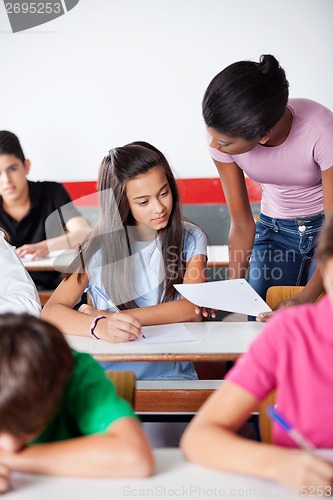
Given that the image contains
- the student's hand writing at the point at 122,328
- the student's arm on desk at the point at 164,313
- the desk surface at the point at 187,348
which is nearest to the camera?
the desk surface at the point at 187,348

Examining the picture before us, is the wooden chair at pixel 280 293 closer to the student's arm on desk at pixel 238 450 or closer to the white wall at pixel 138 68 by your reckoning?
the student's arm on desk at pixel 238 450

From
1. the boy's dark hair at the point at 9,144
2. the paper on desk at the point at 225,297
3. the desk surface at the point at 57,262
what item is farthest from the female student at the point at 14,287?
the boy's dark hair at the point at 9,144

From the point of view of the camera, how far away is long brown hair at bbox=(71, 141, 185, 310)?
7.48 feet

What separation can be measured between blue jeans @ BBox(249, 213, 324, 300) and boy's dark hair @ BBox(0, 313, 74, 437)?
149cm

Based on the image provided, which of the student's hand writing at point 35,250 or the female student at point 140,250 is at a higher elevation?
the female student at point 140,250

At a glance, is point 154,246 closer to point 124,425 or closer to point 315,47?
point 124,425

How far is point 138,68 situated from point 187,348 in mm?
3161

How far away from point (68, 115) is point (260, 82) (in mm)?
2909

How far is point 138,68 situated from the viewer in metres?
4.63

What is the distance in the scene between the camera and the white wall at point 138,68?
4.44m

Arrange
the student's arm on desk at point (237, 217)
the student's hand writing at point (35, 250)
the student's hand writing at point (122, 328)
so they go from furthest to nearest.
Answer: the student's hand writing at point (35, 250) < the student's arm on desk at point (237, 217) < the student's hand writing at point (122, 328)

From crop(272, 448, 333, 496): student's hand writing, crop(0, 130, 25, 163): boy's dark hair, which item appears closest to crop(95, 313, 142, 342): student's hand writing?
crop(272, 448, 333, 496): student's hand writing

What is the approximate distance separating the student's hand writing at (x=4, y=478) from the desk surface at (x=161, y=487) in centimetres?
1

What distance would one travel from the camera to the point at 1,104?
190 inches
